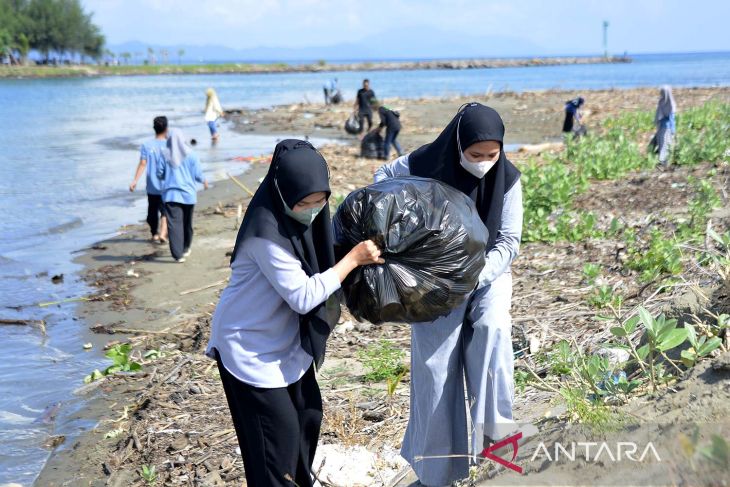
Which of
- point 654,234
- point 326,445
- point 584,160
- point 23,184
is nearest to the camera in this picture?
point 326,445

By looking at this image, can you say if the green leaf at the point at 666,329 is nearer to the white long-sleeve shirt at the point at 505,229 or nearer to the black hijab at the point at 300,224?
the white long-sleeve shirt at the point at 505,229

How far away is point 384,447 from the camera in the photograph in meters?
A: 4.22

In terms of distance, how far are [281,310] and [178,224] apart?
255 inches

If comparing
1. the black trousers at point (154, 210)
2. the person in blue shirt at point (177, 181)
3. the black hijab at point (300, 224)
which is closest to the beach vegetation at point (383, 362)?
the black hijab at point (300, 224)

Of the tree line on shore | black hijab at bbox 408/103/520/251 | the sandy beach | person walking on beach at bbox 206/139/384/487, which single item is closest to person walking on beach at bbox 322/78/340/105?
the sandy beach

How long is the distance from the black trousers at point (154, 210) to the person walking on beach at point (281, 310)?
7.05 meters

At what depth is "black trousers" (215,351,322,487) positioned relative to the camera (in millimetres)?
3129

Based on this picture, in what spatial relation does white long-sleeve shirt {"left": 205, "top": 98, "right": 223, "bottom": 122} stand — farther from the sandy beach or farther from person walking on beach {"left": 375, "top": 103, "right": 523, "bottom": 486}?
person walking on beach {"left": 375, "top": 103, "right": 523, "bottom": 486}

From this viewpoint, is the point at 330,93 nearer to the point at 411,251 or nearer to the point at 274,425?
the point at 411,251

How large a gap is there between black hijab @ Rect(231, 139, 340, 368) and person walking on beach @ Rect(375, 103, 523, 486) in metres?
0.56

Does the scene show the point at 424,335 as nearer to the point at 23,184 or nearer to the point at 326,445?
the point at 326,445

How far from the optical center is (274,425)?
3.15 meters

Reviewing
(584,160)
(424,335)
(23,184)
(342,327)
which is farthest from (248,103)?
(424,335)

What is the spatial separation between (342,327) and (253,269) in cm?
315
